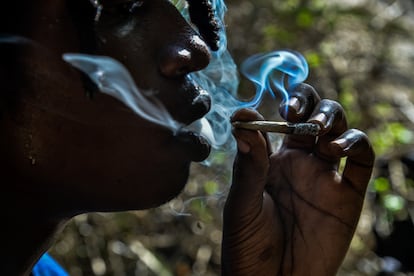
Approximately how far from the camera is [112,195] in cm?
108

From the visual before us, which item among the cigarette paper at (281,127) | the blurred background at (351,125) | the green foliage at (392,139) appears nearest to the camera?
the cigarette paper at (281,127)

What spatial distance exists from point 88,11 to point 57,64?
90mm

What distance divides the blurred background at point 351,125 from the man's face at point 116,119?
71 cm

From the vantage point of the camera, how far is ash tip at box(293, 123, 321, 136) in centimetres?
114

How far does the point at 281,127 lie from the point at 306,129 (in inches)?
2.2

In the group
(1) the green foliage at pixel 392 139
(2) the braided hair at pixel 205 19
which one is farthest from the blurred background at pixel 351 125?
(2) the braided hair at pixel 205 19

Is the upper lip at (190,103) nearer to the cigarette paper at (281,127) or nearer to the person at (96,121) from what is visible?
the person at (96,121)

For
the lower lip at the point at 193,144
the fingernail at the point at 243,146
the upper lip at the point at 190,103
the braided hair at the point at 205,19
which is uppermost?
the braided hair at the point at 205,19

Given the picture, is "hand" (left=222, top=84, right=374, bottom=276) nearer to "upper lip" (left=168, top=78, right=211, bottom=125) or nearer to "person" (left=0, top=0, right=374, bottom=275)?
"person" (left=0, top=0, right=374, bottom=275)

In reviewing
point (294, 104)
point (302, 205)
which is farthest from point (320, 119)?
point (302, 205)

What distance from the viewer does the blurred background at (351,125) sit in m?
2.84

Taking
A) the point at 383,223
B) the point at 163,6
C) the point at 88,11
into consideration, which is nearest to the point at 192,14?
the point at 163,6

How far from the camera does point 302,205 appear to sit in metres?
1.41

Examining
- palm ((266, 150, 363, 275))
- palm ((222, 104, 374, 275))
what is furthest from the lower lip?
palm ((266, 150, 363, 275))
